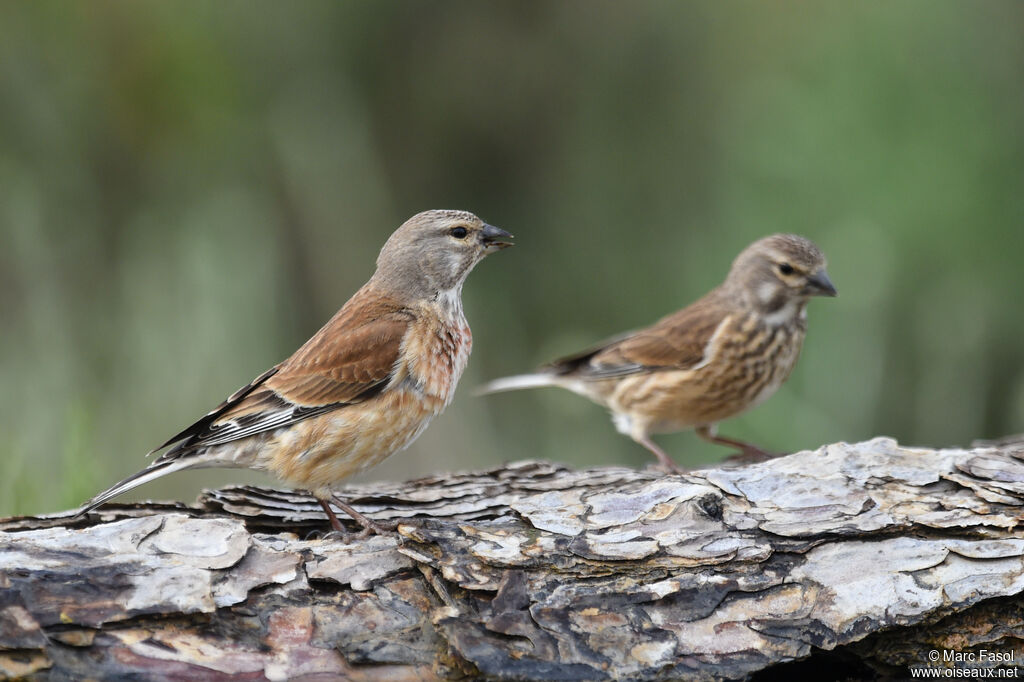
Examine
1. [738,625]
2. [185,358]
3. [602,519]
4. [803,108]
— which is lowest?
[738,625]

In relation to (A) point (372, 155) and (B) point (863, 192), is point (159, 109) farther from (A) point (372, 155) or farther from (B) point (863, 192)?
(B) point (863, 192)

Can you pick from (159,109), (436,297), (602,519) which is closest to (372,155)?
(159,109)

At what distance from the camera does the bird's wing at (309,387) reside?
3.30 meters

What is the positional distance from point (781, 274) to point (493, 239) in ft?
4.92

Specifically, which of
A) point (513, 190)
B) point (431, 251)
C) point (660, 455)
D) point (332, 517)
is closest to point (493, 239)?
point (431, 251)

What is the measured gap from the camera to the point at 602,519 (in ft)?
9.42

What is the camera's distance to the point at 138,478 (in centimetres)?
309

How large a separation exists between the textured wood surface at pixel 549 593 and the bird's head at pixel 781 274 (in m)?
1.79

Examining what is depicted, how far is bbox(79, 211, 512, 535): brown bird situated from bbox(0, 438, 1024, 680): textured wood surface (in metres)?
0.41

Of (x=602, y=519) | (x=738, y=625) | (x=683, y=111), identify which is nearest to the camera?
(x=738, y=625)

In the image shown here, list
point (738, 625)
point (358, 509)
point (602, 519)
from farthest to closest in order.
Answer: point (358, 509) < point (602, 519) < point (738, 625)

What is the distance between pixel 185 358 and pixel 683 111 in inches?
138

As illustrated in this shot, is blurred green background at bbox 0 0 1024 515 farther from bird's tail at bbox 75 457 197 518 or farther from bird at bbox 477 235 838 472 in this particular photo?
bird's tail at bbox 75 457 197 518

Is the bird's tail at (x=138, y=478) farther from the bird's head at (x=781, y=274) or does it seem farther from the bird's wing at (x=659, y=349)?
the bird's head at (x=781, y=274)
